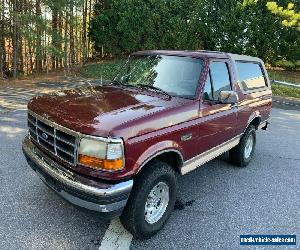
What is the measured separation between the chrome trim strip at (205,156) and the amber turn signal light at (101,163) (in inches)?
44.9

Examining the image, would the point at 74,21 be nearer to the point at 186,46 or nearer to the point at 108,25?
the point at 108,25

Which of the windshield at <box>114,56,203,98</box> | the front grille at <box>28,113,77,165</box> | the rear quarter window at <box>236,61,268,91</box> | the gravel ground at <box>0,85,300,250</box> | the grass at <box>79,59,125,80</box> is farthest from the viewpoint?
the grass at <box>79,59,125,80</box>

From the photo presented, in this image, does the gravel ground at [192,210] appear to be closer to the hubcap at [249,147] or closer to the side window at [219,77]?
the hubcap at [249,147]

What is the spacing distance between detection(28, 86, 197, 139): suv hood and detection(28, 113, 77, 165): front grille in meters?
0.10

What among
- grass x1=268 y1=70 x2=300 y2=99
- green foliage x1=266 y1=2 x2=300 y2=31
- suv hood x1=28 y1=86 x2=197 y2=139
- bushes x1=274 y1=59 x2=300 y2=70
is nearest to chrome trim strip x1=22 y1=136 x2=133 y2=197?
suv hood x1=28 y1=86 x2=197 y2=139

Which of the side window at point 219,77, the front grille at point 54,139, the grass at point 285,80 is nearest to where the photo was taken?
the front grille at point 54,139

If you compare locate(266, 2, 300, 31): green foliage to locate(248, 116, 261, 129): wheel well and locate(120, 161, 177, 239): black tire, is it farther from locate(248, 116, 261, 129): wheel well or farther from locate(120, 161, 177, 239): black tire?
locate(120, 161, 177, 239): black tire

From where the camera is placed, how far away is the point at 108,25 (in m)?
19.2

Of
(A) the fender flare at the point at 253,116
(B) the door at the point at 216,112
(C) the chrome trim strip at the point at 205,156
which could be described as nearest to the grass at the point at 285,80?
(A) the fender flare at the point at 253,116

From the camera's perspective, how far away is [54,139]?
3.57 metres

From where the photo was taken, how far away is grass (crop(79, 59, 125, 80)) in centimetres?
1652

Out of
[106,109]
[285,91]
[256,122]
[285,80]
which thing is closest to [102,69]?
[285,91]

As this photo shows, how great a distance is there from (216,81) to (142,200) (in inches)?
79.8

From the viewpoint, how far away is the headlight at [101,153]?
3143 millimetres
